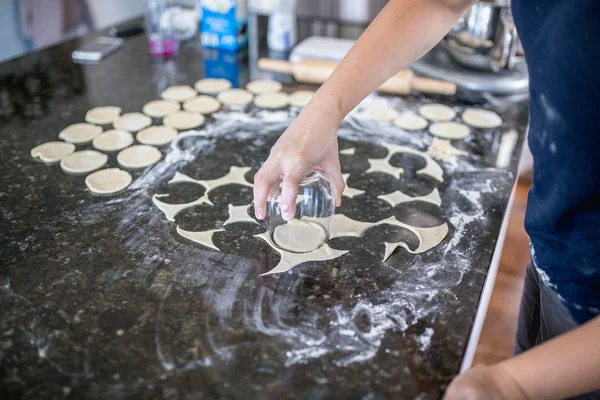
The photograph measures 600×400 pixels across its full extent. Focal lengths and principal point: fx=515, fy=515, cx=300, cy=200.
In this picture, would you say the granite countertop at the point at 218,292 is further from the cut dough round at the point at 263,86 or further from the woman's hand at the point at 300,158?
the cut dough round at the point at 263,86

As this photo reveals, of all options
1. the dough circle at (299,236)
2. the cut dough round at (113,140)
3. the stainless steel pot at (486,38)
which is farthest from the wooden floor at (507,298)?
the cut dough round at (113,140)

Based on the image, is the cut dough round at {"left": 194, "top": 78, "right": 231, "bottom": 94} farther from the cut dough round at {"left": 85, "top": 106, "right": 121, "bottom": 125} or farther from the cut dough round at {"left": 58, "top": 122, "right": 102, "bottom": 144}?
the cut dough round at {"left": 58, "top": 122, "right": 102, "bottom": 144}

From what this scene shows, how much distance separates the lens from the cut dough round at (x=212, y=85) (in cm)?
162

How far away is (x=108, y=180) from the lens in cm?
112

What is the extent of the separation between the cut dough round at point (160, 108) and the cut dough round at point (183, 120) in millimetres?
25

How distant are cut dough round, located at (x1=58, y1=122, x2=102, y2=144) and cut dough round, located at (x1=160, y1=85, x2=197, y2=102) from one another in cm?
26

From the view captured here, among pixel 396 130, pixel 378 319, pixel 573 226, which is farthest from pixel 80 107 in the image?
pixel 573 226

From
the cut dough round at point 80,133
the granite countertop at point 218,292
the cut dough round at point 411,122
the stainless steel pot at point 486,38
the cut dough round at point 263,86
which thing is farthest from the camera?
the cut dough round at point 263,86

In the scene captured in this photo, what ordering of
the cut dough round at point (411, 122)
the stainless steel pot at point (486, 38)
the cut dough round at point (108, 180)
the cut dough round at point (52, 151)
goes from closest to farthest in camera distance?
1. the cut dough round at point (108, 180)
2. the cut dough round at point (52, 151)
3. the cut dough round at point (411, 122)
4. the stainless steel pot at point (486, 38)

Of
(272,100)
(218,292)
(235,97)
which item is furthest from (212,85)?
(218,292)

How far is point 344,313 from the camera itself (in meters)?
0.77

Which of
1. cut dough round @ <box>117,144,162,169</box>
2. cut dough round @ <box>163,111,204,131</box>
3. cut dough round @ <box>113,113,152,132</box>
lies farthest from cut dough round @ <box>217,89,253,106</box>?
cut dough round @ <box>117,144,162,169</box>

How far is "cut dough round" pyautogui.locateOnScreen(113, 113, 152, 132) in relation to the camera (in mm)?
1378

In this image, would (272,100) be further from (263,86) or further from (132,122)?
(132,122)
